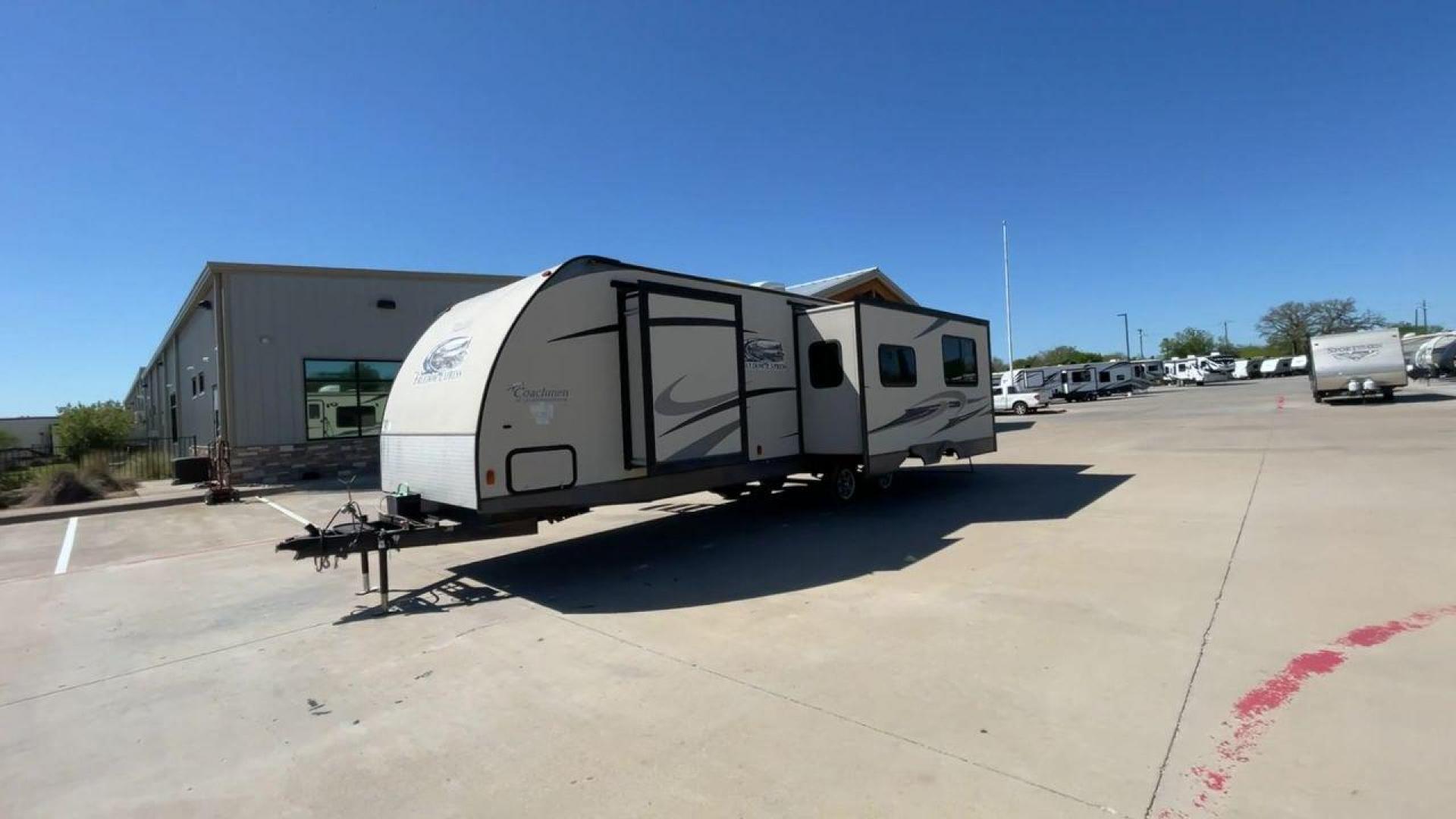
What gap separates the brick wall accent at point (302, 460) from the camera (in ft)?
57.6

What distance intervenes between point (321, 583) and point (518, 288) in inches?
152

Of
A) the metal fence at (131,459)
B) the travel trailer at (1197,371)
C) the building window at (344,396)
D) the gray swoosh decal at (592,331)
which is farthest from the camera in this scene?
the travel trailer at (1197,371)

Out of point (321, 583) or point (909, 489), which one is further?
point (909, 489)

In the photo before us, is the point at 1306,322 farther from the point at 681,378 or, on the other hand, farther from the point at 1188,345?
the point at 681,378

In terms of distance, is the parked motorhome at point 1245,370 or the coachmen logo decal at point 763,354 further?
the parked motorhome at point 1245,370

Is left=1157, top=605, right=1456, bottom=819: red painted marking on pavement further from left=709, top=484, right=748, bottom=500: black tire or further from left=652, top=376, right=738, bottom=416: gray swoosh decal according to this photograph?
left=709, top=484, right=748, bottom=500: black tire

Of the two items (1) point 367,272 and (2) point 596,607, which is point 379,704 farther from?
(1) point 367,272

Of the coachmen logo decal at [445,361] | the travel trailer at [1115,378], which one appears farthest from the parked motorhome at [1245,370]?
the coachmen logo decal at [445,361]

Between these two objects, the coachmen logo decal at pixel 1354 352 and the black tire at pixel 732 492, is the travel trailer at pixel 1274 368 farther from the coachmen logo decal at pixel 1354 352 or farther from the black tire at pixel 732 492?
the black tire at pixel 732 492

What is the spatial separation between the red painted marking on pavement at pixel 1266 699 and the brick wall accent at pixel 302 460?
64.7 feet

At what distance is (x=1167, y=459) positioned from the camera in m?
14.4

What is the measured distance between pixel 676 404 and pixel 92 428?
3462cm

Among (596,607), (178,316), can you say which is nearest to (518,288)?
(596,607)

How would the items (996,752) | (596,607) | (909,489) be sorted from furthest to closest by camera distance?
(909,489) < (596,607) < (996,752)
